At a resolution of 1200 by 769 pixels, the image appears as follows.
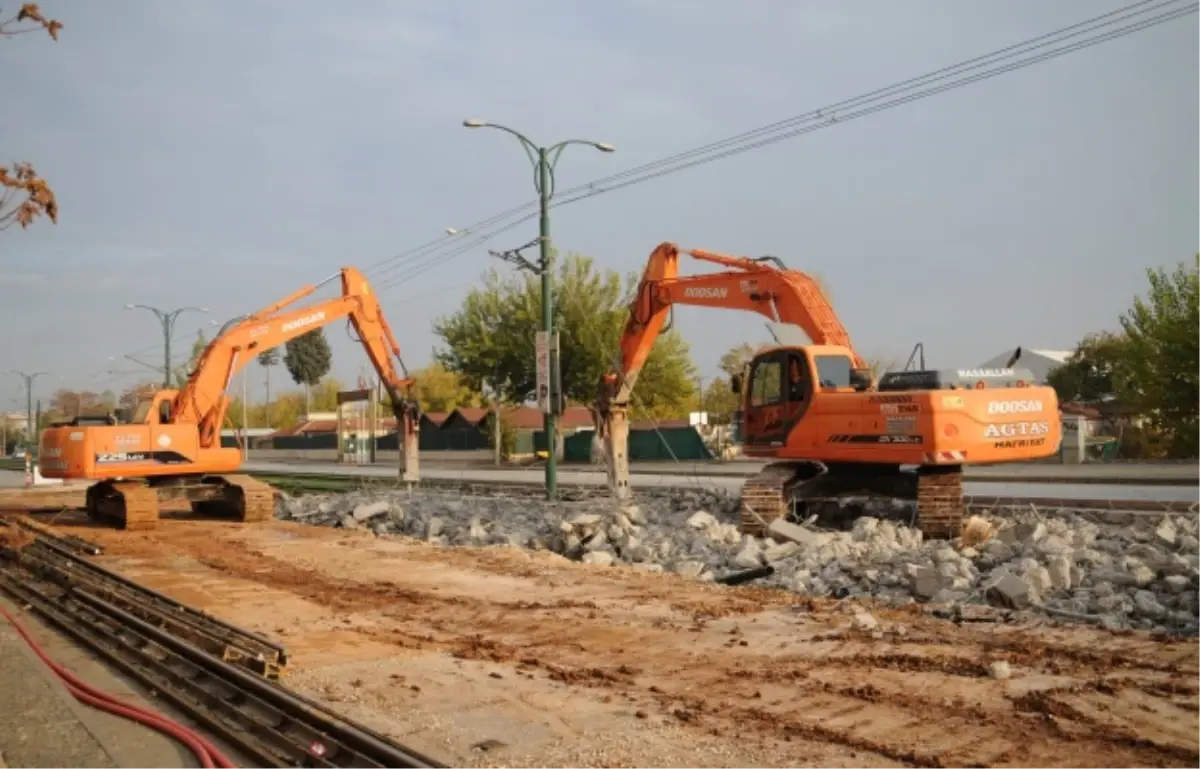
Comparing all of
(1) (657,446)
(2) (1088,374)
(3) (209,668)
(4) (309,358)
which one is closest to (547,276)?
(3) (209,668)

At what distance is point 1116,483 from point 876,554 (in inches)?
478

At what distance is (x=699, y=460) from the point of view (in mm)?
49031

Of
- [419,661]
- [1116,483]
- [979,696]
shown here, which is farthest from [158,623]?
[1116,483]

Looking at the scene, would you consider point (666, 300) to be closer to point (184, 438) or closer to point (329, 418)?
point (184, 438)

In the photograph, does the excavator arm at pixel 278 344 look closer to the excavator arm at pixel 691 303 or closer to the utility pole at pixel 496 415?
the excavator arm at pixel 691 303

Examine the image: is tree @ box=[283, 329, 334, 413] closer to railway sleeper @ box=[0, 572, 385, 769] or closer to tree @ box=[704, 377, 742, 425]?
tree @ box=[704, 377, 742, 425]

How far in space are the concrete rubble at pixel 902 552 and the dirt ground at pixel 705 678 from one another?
115cm

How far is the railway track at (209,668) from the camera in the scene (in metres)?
6.46

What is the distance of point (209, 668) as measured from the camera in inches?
343

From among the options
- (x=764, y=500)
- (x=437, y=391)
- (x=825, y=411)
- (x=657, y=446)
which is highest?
(x=437, y=391)

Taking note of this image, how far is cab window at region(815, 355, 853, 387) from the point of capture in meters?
17.0

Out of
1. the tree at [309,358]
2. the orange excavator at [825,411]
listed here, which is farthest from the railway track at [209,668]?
the tree at [309,358]

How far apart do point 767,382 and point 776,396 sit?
323mm

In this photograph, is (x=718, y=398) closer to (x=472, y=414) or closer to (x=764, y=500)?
(x=472, y=414)
